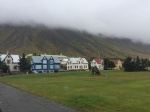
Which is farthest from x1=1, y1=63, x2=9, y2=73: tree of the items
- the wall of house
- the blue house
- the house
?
the blue house

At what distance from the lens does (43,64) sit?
172625mm

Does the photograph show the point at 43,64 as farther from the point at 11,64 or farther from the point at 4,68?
the point at 4,68

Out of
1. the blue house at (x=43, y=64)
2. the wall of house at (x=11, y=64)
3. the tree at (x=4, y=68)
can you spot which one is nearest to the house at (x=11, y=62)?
the wall of house at (x=11, y=64)

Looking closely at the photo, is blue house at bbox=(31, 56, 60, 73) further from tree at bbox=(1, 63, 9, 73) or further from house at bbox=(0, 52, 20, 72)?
tree at bbox=(1, 63, 9, 73)

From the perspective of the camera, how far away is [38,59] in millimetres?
171625

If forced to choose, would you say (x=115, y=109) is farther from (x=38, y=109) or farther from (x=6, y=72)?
(x=6, y=72)

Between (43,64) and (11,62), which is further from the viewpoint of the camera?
(43,64)

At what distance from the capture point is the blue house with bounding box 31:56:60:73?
16862cm

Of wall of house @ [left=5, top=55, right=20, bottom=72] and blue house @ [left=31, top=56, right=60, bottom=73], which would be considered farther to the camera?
blue house @ [left=31, top=56, right=60, bottom=73]

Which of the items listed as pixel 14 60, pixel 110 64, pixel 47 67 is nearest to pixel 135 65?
pixel 110 64

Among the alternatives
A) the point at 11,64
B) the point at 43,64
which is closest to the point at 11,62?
the point at 11,64

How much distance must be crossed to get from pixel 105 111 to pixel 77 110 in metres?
2.19

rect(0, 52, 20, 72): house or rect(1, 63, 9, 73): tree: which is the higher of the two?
rect(0, 52, 20, 72): house

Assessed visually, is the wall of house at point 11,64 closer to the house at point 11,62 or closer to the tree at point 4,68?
the house at point 11,62
